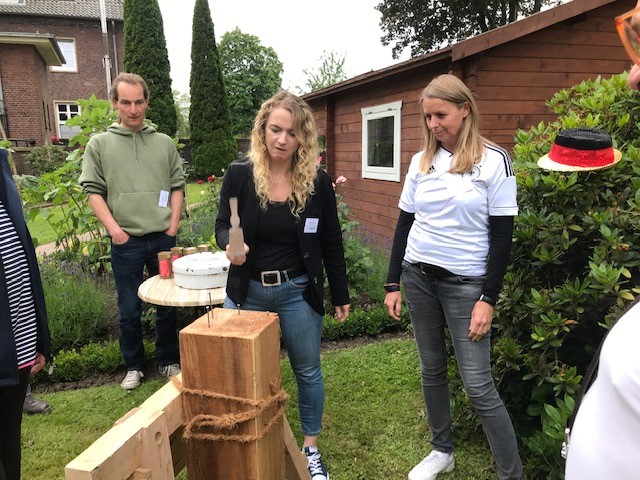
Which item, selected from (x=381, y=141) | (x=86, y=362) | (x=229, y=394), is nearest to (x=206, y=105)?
(x=381, y=141)

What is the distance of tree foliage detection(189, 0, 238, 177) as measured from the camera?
2220 centimetres

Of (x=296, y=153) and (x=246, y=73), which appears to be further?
(x=246, y=73)

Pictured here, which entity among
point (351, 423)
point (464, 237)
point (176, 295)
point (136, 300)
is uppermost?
point (464, 237)

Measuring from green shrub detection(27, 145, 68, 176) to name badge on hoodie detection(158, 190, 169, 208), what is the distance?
13.0m

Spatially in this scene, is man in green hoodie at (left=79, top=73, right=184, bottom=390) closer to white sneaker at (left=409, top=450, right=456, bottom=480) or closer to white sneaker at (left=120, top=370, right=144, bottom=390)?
white sneaker at (left=120, top=370, right=144, bottom=390)

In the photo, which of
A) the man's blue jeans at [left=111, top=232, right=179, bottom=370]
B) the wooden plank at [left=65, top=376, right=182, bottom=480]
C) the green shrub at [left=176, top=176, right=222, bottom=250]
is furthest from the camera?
the green shrub at [left=176, top=176, right=222, bottom=250]

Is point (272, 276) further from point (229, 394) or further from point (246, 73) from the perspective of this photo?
point (246, 73)

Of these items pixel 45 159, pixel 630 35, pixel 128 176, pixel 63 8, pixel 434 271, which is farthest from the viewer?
pixel 63 8

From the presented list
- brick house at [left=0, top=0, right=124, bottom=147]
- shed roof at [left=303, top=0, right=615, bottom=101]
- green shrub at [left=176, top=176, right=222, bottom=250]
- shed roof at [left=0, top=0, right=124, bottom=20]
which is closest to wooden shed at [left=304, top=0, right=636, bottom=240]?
shed roof at [left=303, top=0, right=615, bottom=101]

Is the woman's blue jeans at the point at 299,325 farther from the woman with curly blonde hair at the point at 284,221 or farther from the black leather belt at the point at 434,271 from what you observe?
the black leather belt at the point at 434,271

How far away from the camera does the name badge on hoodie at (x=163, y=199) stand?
3480 millimetres

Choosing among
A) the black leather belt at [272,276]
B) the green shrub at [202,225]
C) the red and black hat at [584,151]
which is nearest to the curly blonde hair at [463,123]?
the red and black hat at [584,151]

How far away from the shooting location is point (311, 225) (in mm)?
2270

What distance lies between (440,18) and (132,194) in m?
23.5
